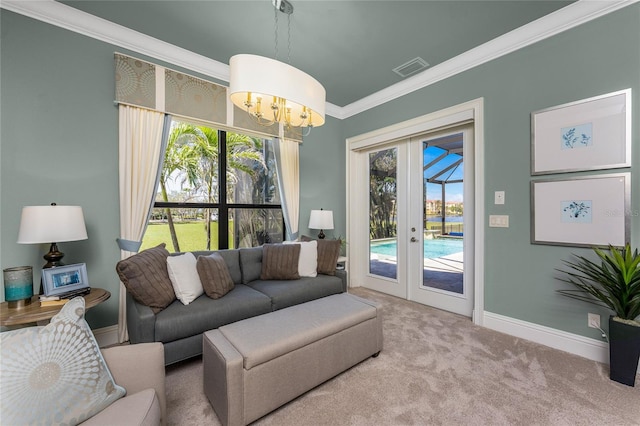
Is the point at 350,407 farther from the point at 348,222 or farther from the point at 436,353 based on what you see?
the point at 348,222

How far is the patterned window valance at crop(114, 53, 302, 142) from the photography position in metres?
2.47

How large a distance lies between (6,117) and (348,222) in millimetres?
3839

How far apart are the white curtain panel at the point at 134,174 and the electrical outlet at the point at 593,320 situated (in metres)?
4.12

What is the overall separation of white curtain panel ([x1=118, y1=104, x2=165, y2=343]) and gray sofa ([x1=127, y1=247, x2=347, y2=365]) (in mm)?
454

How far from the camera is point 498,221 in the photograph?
8.68ft

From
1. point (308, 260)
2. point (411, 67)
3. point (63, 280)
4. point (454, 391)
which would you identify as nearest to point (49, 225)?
point (63, 280)

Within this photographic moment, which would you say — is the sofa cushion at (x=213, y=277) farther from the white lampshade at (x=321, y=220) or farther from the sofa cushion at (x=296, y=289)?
the white lampshade at (x=321, y=220)

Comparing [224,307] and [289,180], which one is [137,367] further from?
[289,180]

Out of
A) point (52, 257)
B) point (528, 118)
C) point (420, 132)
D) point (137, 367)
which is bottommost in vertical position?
point (137, 367)

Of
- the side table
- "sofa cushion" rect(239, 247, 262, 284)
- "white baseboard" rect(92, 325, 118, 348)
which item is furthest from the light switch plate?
"white baseboard" rect(92, 325, 118, 348)

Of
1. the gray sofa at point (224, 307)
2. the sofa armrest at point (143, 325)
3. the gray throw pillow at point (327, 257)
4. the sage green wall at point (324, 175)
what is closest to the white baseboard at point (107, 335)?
the gray sofa at point (224, 307)

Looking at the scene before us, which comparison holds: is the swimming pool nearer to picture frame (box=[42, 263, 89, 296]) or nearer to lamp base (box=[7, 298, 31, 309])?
picture frame (box=[42, 263, 89, 296])

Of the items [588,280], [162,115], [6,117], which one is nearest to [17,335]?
[6,117]

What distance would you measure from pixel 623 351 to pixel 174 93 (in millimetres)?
4461
